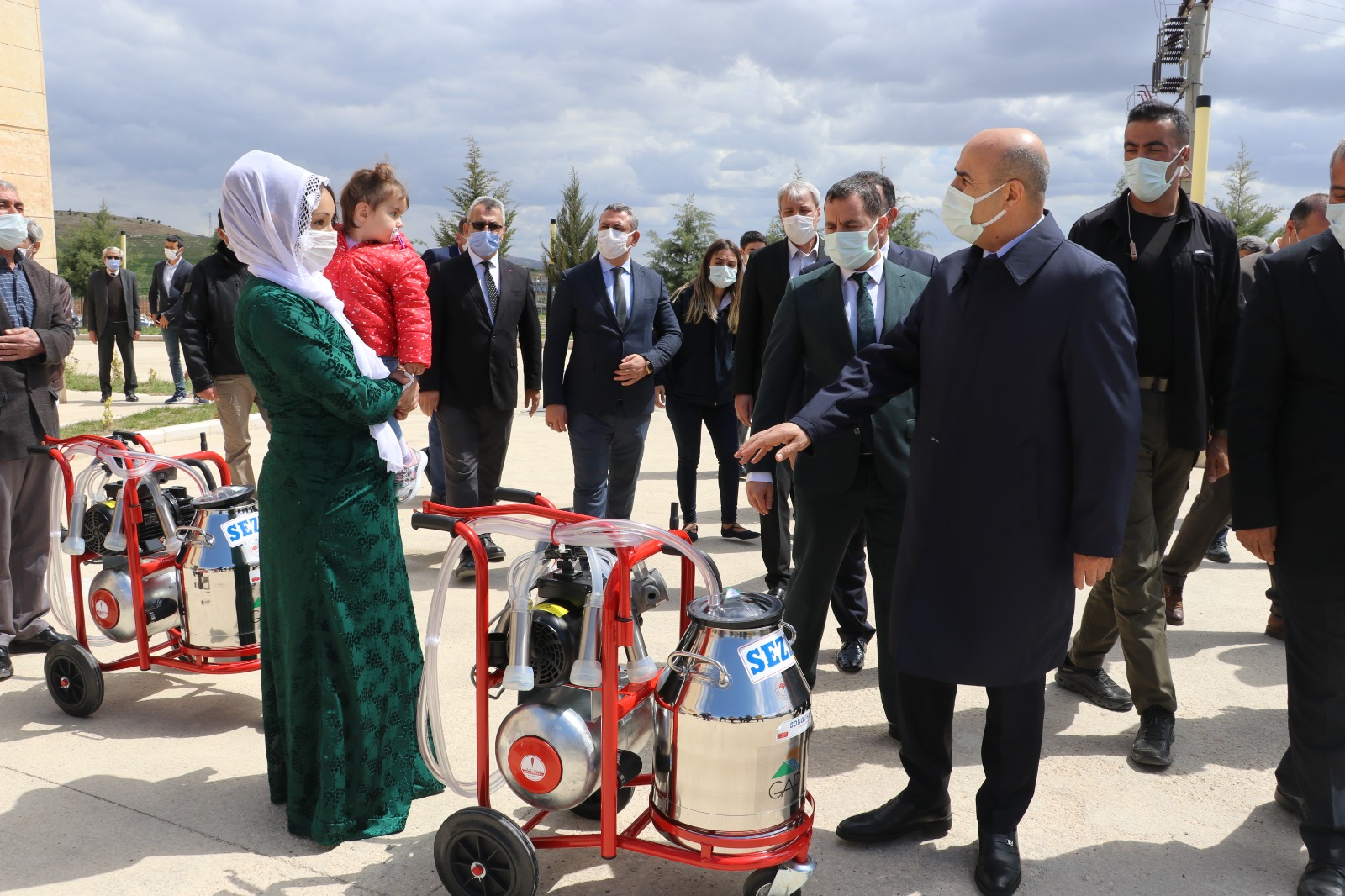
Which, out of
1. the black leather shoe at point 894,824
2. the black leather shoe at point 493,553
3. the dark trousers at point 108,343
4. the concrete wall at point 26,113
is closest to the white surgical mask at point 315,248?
the black leather shoe at point 894,824

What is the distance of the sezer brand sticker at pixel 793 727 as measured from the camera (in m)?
2.60

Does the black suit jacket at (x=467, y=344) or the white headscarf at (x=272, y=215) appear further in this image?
the black suit jacket at (x=467, y=344)

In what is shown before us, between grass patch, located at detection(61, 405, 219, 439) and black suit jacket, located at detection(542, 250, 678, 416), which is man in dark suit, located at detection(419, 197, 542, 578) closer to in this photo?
black suit jacket, located at detection(542, 250, 678, 416)

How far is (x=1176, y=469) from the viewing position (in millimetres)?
4090

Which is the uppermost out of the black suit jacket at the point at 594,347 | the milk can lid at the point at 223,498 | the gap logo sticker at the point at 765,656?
the black suit jacket at the point at 594,347

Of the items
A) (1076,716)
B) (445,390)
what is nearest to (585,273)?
(445,390)

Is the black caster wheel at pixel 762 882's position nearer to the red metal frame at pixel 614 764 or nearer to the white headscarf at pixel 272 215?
the red metal frame at pixel 614 764

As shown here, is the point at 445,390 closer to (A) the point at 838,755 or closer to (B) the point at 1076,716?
A: (A) the point at 838,755

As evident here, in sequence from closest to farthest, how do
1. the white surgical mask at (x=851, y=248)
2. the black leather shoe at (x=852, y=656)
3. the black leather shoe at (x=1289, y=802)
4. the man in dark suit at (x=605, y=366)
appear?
the black leather shoe at (x=1289, y=802)
the white surgical mask at (x=851, y=248)
the black leather shoe at (x=852, y=656)
the man in dark suit at (x=605, y=366)

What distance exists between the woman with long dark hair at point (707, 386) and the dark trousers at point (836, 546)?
9.45ft

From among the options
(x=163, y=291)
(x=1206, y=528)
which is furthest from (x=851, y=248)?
(x=163, y=291)

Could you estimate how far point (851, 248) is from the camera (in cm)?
383

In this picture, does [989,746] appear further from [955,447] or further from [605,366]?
[605,366]

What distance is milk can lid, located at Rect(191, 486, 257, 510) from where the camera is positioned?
4.13 meters
